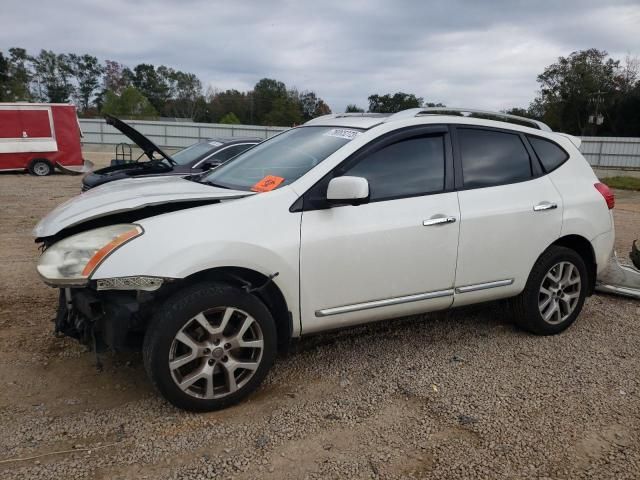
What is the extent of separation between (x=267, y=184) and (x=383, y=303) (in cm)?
110

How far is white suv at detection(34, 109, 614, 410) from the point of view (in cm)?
286

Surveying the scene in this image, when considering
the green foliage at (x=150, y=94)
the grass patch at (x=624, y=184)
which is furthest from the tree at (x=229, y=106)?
the grass patch at (x=624, y=184)

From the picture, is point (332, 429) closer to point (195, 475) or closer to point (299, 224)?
point (195, 475)

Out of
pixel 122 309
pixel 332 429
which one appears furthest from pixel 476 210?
pixel 122 309

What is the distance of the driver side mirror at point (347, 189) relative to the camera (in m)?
3.07

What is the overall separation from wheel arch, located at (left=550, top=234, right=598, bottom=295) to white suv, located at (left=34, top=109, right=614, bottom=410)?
13 mm

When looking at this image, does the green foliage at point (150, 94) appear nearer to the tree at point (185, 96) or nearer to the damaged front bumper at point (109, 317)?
the tree at point (185, 96)

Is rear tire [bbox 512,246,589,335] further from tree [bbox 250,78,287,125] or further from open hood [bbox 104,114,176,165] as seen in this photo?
tree [bbox 250,78,287,125]

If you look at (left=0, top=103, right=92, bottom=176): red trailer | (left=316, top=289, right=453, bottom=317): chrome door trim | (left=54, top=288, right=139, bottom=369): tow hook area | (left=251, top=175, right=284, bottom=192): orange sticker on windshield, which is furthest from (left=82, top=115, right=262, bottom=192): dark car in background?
(left=0, top=103, right=92, bottom=176): red trailer

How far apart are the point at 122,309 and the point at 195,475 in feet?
3.06

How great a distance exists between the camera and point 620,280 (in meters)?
5.29

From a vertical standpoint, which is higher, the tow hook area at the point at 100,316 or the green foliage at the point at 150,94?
the green foliage at the point at 150,94

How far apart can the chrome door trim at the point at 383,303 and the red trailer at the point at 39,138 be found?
17.5 metres

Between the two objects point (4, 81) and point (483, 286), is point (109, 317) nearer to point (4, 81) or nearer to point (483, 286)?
point (483, 286)
